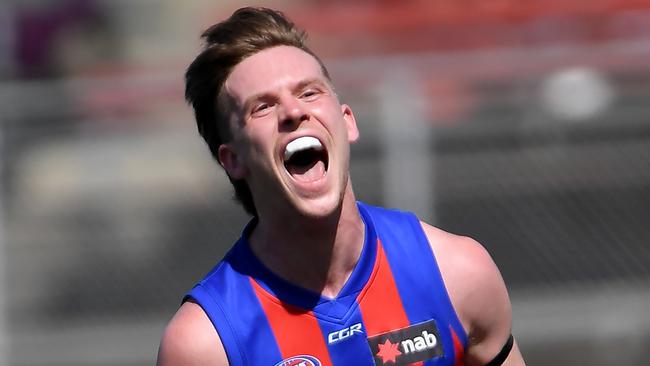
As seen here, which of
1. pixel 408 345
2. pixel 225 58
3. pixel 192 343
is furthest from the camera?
pixel 225 58

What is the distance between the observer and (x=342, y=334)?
131 inches

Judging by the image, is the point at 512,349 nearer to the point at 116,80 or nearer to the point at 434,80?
the point at 434,80

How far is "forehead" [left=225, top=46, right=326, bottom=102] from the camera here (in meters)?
3.35

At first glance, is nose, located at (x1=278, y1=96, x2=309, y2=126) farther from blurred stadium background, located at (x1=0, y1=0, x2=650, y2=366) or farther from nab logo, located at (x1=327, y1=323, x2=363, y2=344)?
blurred stadium background, located at (x1=0, y1=0, x2=650, y2=366)

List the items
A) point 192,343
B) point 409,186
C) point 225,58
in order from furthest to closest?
point 409,186 < point 225,58 < point 192,343

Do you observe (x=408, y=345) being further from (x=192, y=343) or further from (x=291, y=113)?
(x=291, y=113)

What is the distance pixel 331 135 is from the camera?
3.31 m

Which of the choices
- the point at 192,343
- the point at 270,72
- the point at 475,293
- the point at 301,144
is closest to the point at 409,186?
the point at 475,293

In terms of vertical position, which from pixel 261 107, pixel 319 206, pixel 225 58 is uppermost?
pixel 225 58

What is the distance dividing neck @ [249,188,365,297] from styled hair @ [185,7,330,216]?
0.23 m

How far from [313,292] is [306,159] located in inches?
16.1

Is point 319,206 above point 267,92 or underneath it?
underneath

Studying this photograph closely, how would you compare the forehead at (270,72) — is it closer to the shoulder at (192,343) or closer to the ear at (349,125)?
the ear at (349,125)

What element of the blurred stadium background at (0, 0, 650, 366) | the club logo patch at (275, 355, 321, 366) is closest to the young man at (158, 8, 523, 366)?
the club logo patch at (275, 355, 321, 366)
